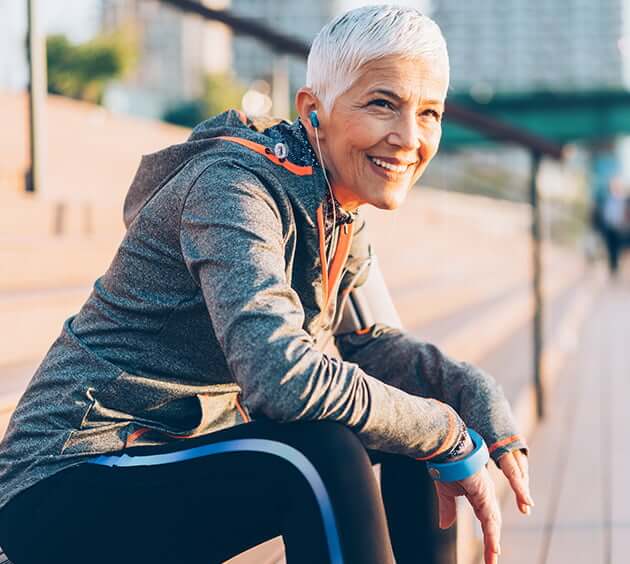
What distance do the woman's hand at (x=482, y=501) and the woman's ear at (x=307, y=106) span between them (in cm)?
55

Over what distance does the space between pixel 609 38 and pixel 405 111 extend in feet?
425

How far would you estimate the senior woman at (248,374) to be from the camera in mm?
1062

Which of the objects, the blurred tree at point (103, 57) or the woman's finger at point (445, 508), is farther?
the blurred tree at point (103, 57)

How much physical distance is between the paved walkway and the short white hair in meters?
1.36

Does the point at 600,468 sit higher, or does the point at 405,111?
the point at 405,111

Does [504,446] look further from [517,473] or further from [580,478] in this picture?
[580,478]

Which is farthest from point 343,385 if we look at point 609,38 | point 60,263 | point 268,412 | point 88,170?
point 609,38

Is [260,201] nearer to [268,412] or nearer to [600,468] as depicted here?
[268,412]

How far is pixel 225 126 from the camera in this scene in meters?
1.29

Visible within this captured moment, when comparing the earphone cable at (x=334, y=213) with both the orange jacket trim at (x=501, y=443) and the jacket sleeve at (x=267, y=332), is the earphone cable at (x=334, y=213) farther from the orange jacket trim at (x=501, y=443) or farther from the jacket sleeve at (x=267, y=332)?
the orange jacket trim at (x=501, y=443)

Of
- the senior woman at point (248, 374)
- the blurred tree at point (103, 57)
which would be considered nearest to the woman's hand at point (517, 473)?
the senior woman at point (248, 374)

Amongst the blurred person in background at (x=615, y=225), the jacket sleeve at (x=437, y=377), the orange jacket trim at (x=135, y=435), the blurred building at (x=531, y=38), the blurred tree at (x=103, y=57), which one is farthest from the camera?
the blurred building at (x=531, y=38)

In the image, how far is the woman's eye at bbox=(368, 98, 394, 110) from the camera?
1.26m

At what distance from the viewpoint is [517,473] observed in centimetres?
140
